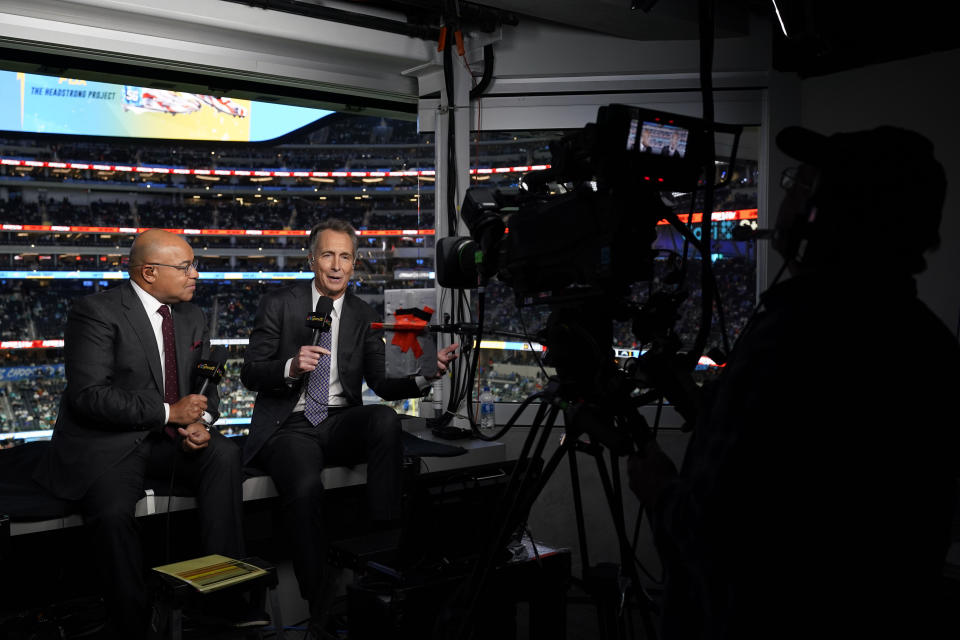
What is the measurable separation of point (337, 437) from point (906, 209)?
242cm

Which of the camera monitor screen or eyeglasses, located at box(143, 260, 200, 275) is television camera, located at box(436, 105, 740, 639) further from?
eyeglasses, located at box(143, 260, 200, 275)

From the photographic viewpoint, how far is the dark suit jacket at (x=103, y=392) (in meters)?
2.62

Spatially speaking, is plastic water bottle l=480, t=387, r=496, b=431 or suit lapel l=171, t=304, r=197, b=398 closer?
suit lapel l=171, t=304, r=197, b=398

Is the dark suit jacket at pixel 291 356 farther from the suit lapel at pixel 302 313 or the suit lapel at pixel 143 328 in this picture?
the suit lapel at pixel 143 328

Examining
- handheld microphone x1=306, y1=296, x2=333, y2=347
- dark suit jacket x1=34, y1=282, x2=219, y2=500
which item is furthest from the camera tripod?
dark suit jacket x1=34, y1=282, x2=219, y2=500

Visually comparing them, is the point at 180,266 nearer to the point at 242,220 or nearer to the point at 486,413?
the point at 486,413

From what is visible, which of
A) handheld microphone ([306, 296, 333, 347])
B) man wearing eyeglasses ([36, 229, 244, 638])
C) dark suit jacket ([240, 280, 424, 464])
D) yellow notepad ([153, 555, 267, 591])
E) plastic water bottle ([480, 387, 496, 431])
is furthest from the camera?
plastic water bottle ([480, 387, 496, 431])

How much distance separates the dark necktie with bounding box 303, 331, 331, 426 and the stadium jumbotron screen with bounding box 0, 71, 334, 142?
1.65 meters

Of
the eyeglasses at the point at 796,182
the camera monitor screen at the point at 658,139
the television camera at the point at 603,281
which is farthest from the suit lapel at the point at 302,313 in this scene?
the eyeglasses at the point at 796,182

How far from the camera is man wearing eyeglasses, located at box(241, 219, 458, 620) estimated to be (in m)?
2.87

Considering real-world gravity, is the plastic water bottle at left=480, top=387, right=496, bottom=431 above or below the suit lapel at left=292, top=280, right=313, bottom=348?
below

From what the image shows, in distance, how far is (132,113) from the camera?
165 inches

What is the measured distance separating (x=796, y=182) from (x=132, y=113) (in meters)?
3.97

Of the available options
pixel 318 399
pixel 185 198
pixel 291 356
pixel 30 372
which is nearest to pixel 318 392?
pixel 318 399
